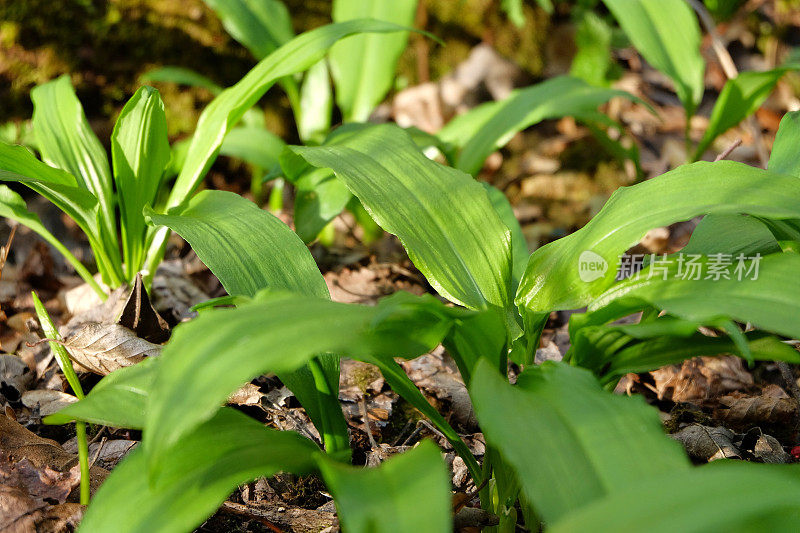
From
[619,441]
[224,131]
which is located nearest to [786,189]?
[619,441]

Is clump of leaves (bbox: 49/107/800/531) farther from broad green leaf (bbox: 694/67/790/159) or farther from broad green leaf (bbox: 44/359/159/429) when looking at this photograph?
broad green leaf (bbox: 694/67/790/159)

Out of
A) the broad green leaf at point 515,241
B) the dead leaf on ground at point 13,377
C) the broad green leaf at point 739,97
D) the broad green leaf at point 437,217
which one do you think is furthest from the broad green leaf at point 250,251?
the broad green leaf at point 739,97

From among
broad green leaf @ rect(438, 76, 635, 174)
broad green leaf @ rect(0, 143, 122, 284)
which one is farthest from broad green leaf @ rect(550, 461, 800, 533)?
broad green leaf @ rect(438, 76, 635, 174)

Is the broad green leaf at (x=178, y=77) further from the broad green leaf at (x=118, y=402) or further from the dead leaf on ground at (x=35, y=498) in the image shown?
the broad green leaf at (x=118, y=402)

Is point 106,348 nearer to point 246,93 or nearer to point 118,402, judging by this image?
point 118,402

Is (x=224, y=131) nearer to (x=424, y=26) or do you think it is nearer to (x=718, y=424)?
(x=718, y=424)
